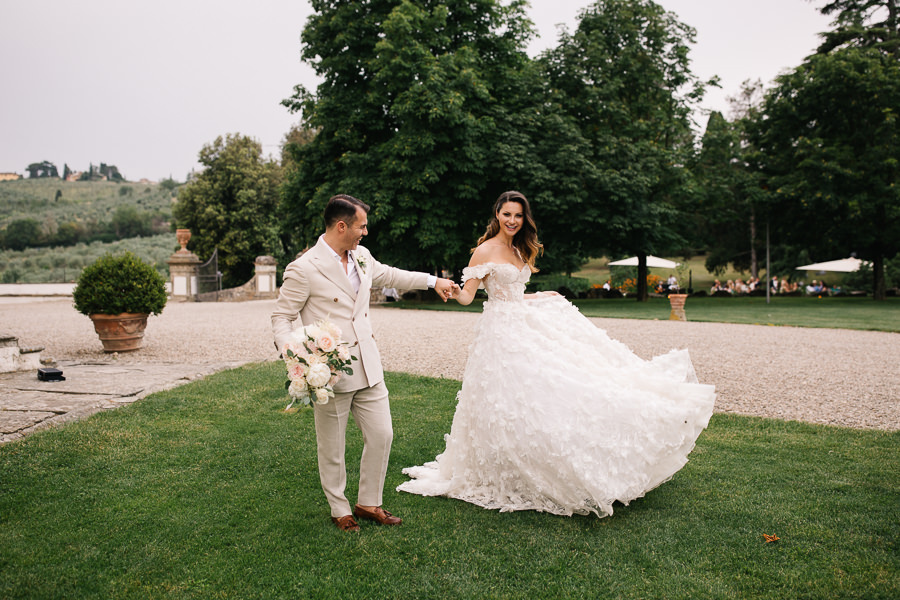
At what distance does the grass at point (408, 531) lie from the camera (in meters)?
3.02

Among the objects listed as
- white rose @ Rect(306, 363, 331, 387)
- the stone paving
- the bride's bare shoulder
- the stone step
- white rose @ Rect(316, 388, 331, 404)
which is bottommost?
the stone paving

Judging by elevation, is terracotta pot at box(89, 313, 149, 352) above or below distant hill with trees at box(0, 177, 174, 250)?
below

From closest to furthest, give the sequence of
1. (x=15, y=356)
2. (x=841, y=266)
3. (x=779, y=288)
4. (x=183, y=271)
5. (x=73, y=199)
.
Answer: (x=15, y=356) → (x=183, y=271) → (x=841, y=266) → (x=779, y=288) → (x=73, y=199)

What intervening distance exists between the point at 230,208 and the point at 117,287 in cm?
2718

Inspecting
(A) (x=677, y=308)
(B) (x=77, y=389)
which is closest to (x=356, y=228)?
(B) (x=77, y=389)

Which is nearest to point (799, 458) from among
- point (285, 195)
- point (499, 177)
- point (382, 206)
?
point (382, 206)

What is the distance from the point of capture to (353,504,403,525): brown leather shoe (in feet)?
12.3

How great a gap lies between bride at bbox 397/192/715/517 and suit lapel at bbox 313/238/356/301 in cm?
94

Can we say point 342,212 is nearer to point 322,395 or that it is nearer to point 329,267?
point 329,267

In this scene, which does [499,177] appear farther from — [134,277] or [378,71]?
[134,277]

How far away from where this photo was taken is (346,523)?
367cm

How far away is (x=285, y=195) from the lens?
23.7m

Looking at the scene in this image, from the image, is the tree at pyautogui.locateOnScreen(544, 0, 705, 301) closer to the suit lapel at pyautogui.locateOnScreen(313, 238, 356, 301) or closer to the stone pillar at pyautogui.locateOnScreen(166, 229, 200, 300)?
the stone pillar at pyautogui.locateOnScreen(166, 229, 200, 300)

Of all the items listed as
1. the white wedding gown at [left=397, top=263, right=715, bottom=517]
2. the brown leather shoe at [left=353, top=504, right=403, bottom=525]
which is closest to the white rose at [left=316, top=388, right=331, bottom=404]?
the brown leather shoe at [left=353, top=504, right=403, bottom=525]
